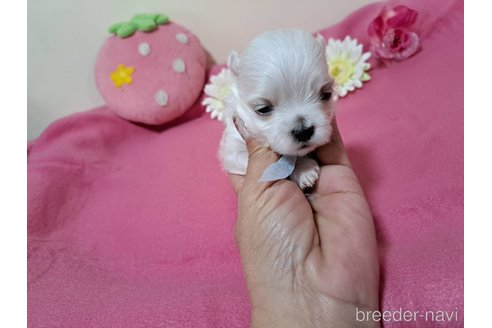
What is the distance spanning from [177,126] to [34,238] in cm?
111

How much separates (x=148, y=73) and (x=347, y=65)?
1.26 m

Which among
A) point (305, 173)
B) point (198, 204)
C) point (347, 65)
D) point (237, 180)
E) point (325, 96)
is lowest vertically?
point (198, 204)

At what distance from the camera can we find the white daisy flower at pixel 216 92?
2.55 metres

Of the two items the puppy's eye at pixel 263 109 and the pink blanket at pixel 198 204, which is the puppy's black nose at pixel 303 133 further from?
the pink blanket at pixel 198 204

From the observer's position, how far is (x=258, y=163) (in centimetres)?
149

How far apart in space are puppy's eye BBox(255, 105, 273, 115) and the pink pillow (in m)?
1.18

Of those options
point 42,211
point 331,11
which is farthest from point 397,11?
point 42,211

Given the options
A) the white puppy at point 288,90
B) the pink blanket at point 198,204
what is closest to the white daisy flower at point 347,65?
the pink blanket at point 198,204

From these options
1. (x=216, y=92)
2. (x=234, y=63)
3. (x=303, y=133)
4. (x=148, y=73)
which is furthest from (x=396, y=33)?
(x=148, y=73)

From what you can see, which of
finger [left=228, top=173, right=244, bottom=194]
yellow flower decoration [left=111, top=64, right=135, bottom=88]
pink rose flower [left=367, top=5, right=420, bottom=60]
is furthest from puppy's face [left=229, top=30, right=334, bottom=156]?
yellow flower decoration [left=111, top=64, right=135, bottom=88]

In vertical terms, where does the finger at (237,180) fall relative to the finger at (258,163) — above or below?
below

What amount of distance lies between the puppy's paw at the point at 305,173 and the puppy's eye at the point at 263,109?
0.28m

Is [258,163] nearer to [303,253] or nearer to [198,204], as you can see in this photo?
[303,253]

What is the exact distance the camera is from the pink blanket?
1476 millimetres
